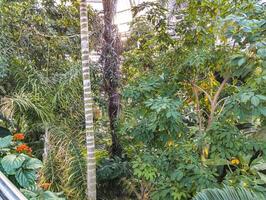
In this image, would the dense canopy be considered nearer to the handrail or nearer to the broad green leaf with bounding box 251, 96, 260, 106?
the broad green leaf with bounding box 251, 96, 260, 106

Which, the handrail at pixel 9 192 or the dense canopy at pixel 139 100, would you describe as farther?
the dense canopy at pixel 139 100

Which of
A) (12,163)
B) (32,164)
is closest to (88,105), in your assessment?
(32,164)

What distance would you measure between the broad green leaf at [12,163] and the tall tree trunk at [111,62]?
1.53 meters

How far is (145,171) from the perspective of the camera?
2.44 metres

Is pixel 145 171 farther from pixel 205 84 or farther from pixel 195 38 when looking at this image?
pixel 195 38

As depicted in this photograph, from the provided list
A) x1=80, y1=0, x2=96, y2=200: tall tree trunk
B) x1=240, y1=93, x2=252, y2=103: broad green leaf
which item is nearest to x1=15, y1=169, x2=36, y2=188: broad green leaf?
x1=80, y1=0, x2=96, y2=200: tall tree trunk

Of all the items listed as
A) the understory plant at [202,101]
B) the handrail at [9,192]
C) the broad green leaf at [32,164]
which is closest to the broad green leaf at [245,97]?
the understory plant at [202,101]

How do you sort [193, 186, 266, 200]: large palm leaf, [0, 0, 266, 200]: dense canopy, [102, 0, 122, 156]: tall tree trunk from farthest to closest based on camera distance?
[102, 0, 122, 156]: tall tree trunk → [0, 0, 266, 200]: dense canopy → [193, 186, 266, 200]: large palm leaf

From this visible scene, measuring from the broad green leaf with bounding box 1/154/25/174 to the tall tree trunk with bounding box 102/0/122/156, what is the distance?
5.01ft

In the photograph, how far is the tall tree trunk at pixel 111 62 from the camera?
382 cm

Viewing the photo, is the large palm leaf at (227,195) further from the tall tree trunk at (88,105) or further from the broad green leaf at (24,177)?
the broad green leaf at (24,177)

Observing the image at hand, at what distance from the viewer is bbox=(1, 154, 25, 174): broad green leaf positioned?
2422mm

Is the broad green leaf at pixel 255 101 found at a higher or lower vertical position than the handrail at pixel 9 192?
higher

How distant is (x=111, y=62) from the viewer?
3.87 metres
